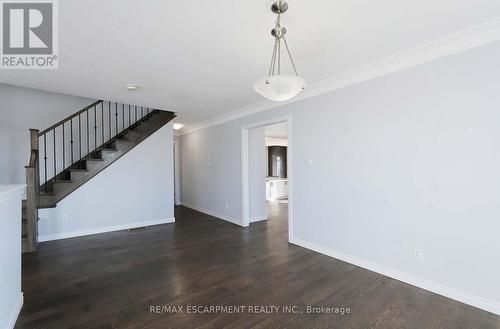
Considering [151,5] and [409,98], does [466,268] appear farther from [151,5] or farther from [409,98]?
[151,5]

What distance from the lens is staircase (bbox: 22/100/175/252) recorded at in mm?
3736

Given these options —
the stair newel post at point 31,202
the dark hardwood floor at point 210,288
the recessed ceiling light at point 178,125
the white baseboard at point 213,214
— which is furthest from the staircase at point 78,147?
the white baseboard at point 213,214

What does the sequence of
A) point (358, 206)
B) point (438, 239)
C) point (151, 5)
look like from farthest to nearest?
point (358, 206), point (438, 239), point (151, 5)

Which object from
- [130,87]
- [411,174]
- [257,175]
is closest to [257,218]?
[257,175]

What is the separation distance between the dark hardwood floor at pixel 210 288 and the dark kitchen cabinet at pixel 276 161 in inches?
254

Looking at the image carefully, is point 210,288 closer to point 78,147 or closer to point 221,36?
point 221,36

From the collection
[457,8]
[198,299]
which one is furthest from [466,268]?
[198,299]

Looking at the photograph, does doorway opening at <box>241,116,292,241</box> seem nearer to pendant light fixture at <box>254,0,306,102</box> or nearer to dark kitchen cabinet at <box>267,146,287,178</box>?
pendant light fixture at <box>254,0,306,102</box>

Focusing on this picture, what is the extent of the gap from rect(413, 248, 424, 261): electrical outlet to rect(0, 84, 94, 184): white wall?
618 cm

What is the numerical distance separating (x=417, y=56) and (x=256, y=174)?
11.8 ft

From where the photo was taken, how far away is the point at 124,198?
16.0ft

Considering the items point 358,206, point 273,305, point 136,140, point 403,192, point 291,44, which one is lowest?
point 273,305

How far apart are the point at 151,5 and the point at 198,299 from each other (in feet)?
8.31

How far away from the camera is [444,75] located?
7.84 feet
